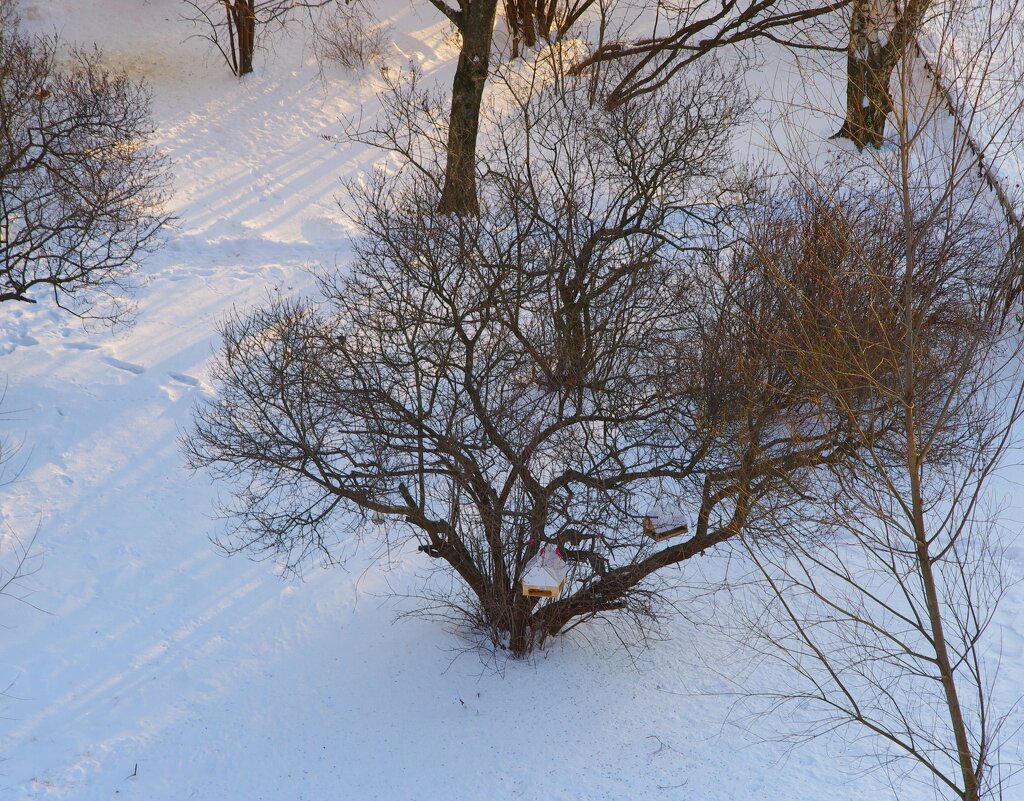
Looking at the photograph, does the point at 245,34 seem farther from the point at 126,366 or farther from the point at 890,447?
the point at 890,447

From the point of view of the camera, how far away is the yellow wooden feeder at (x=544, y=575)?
7984mm

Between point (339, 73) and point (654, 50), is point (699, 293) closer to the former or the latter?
point (654, 50)

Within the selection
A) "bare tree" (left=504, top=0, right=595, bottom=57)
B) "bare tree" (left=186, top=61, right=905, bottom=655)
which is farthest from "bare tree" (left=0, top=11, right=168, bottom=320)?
"bare tree" (left=504, top=0, right=595, bottom=57)

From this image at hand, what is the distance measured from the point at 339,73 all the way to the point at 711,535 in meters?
15.0

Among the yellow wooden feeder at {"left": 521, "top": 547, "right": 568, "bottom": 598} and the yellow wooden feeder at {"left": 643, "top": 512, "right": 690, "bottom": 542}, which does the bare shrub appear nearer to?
the yellow wooden feeder at {"left": 521, "top": 547, "right": 568, "bottom": 598}

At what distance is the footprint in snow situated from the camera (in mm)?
12305

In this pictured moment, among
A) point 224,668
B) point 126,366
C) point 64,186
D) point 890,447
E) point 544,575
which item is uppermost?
point 890,447

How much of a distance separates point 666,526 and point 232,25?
16654mm

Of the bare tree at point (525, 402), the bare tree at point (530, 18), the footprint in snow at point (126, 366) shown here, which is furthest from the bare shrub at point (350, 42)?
the bare tree at point (525, 402)

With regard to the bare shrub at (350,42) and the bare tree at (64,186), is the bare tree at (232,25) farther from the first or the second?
the bare tree at (64,186)

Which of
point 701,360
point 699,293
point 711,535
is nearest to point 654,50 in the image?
point 699,293

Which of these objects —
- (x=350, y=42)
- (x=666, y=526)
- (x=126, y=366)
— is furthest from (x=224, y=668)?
(x=350, y=42)

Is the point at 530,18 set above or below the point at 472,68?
above

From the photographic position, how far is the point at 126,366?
12336 mm
